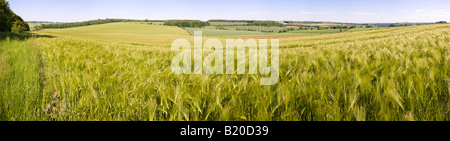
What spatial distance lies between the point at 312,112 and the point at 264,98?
322 millimetres

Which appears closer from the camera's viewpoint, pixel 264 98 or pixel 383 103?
pixel 383 103

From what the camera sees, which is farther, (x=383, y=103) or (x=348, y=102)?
(x=348, y=102)
